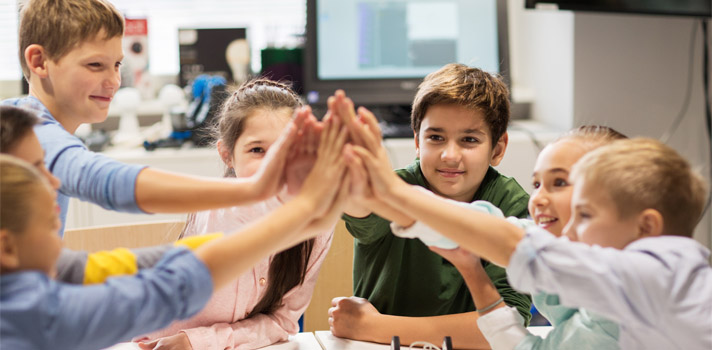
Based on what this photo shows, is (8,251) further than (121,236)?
No

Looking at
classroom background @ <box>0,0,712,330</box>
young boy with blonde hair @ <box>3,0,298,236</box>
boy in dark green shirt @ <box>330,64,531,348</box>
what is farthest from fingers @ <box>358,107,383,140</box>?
classroom background @ <box>0,0,712,330</box>

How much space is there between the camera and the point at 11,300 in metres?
0.74

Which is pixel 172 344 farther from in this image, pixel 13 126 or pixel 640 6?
pixel 640 6

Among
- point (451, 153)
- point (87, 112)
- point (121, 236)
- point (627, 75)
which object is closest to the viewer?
point (87, 112)

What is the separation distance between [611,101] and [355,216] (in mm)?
1897

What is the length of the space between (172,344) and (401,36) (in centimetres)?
205

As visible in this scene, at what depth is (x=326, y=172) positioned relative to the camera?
1.00 meters

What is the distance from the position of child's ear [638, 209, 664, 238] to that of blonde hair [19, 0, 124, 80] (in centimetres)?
86

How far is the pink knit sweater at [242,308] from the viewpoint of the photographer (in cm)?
130

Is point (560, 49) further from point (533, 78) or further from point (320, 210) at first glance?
point (320, 210)

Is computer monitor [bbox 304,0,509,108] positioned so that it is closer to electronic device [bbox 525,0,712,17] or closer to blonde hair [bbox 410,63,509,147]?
electronic device [bbox 525,0,712,17]

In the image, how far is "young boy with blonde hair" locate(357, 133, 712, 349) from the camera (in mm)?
845

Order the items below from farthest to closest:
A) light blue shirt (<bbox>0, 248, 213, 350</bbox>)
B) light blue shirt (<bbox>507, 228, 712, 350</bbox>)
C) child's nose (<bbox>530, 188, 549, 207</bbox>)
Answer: child's nose (<bbox>530, 188, 549, 207</bbox>), light blue shirt (<bbox>507, 228, 712, 350</bbox>), light blue shirt (<bbox>0, 248, 213, 350</bbox>)

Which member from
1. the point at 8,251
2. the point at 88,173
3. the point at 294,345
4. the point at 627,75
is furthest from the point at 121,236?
the point at 627,75
